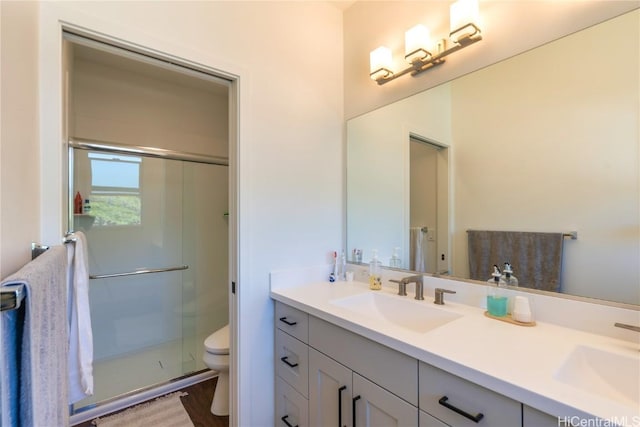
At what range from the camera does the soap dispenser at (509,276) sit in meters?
1.21

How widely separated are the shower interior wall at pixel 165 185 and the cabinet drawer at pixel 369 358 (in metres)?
1.74

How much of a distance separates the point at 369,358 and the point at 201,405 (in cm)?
159

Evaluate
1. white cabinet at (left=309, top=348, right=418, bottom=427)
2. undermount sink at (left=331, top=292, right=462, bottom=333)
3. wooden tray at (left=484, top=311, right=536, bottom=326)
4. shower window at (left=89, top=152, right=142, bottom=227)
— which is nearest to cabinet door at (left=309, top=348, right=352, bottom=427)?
white cabinet at (left=309, top=348, right=418, bottom=427)

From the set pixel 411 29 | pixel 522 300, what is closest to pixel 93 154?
pixel 411 29

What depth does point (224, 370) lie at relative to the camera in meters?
1.88

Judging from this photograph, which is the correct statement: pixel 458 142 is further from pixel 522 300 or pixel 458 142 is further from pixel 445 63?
pixel 522 300

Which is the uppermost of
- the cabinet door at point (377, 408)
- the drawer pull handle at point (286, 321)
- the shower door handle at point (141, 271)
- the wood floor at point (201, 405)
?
the shower door handle at point (141, 271)

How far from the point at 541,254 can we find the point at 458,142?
0.63 meters

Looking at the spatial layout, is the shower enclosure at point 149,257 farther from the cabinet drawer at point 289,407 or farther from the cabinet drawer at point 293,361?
the cabinet drawer at point 293,361

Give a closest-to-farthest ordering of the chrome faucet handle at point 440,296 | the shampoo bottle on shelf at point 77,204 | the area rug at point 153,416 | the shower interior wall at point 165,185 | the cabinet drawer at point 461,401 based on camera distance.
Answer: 1. the cabinet drawer at point 461,401
2. the chrome faucet handle at point 440,296
3. the area rug at point 153,416
4. the shampoo bottle on shelf at point 77,204
5. the shower interior wall at point 165,185

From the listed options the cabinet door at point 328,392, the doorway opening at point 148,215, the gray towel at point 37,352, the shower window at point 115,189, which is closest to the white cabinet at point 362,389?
the cabinet door at point 328,392

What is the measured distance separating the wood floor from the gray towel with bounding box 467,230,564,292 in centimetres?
180

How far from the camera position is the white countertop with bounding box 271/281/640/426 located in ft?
2.11

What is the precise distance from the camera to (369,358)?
3.53 ft
